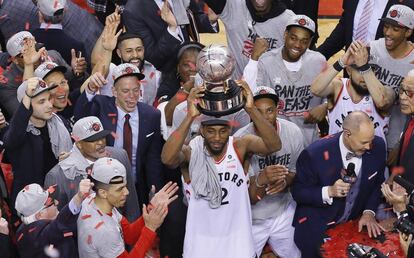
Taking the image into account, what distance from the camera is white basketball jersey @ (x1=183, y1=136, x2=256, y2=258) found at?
15.9 feet

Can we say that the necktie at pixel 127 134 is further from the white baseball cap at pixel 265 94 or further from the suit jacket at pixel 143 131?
the white baseball cap at pixel 265 94

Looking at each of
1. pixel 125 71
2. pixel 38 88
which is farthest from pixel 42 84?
pixel 125 71

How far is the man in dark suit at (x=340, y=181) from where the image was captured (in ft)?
16.2

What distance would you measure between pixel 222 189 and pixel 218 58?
2.63 feet

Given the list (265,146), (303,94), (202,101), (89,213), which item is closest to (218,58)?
(202,101)

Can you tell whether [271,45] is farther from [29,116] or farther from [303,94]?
[29,116]

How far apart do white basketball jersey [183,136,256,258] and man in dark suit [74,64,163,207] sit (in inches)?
26.5

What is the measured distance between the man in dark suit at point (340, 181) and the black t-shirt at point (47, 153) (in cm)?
→ 151

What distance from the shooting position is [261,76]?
575 centimetres

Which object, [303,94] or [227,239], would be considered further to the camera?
[303,94]

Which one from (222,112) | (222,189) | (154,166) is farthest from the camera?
(154,166)

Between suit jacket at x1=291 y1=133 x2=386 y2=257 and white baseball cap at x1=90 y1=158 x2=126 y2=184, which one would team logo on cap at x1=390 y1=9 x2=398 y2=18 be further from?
white baseball cap at x1=90 y1=158 x2=126 y2=184

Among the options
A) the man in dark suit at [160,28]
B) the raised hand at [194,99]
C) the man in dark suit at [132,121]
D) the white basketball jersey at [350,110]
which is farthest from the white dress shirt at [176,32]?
the raised hand at [194,99]

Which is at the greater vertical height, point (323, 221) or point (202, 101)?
point (202, 101)
